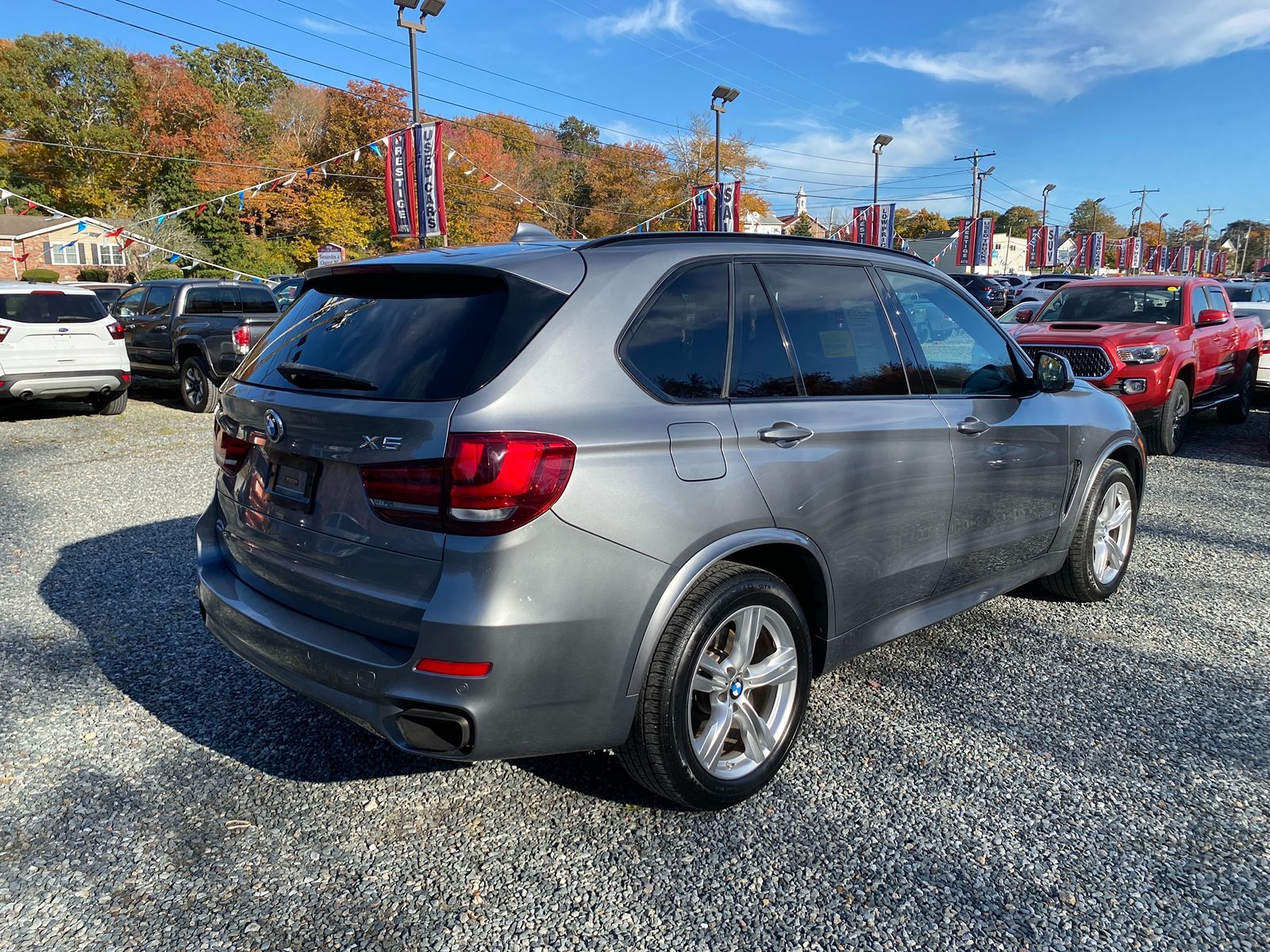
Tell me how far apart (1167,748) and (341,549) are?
9.90 feet

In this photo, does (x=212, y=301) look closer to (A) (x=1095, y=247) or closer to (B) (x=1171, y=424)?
(B) (x=1171, y=424)

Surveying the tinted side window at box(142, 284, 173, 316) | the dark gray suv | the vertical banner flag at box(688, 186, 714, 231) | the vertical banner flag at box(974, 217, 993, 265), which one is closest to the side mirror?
the dark gray suv

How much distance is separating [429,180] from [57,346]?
953 cm

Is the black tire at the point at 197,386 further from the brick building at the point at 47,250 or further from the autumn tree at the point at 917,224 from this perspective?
the autumn tree at the point at 917,224

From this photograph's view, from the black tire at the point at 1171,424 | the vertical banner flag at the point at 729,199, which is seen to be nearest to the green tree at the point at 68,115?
the vertical banner flag at the point at 729,199

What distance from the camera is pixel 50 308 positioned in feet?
37.1

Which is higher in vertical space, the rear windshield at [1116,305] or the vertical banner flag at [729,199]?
the vertical banner flag at [729,199]

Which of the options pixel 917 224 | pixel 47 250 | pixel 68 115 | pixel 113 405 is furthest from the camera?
pixel 917 224

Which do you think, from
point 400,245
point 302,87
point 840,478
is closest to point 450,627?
point 840,478

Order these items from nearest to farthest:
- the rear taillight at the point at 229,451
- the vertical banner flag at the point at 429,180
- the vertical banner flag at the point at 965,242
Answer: the rear taillight at the point at 229,451, the vertical banner flag at the point at 429,180, the vertical banner flag at the point at 965,242

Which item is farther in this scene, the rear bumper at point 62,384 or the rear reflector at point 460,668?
the rear bumper at point 62,384

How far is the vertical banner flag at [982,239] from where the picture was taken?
4281cm

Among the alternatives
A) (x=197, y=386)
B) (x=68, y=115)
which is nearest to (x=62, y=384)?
(x=197, y=386)

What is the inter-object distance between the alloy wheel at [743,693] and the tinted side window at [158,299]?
12698mm
